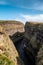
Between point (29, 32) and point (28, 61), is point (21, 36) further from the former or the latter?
point (28, 61)

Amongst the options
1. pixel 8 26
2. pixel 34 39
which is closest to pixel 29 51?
pixel 34 39

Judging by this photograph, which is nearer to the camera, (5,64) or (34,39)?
(5,64)

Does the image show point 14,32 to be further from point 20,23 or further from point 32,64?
point 32,64

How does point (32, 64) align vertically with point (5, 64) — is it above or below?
below

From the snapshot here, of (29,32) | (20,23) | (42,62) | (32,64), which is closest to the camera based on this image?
(42,62)

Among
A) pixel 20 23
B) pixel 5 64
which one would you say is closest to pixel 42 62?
pixel 5 64

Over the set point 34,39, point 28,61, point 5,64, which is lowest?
point 28,61

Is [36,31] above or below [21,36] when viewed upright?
above

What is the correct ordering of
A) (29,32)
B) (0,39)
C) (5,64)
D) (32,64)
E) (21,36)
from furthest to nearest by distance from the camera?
(21,36) → (29,32) → (32,64) → (0,39) → (5,64)

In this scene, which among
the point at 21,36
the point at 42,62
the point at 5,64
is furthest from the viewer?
the point at 21,36
